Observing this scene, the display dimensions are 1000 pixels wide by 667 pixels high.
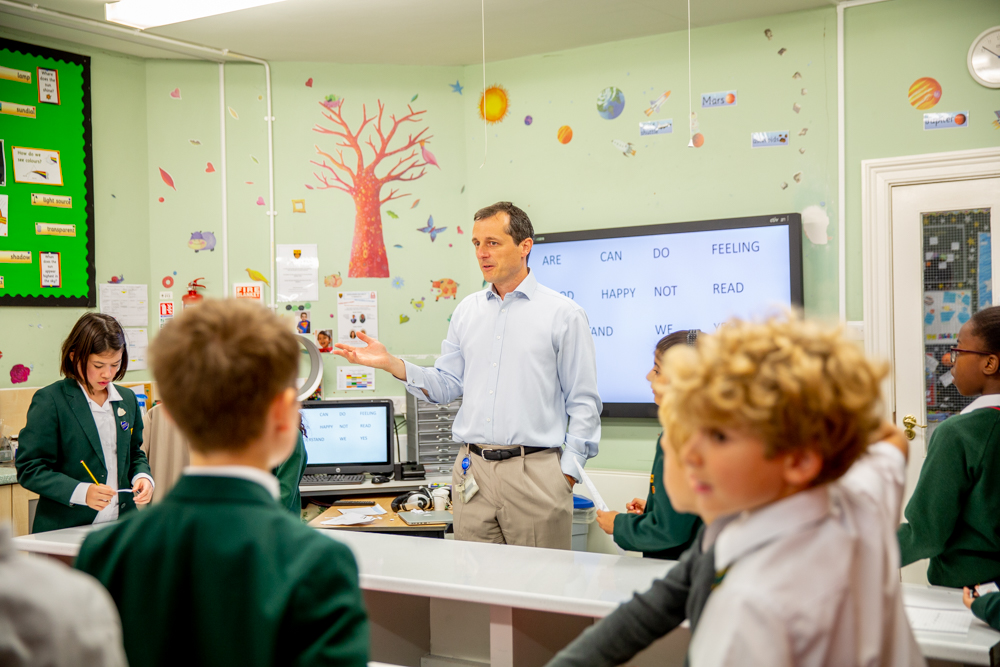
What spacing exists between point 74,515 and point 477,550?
1267mm

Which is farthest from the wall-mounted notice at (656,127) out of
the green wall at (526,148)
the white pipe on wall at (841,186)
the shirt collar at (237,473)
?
the shirt collar at (237,473)

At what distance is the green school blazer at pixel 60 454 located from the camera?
7.34ft

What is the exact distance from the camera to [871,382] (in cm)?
77

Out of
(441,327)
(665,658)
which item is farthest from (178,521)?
(441,327)

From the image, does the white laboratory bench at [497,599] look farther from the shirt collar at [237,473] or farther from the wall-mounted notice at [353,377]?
the wall-mounted notice at [353,377]

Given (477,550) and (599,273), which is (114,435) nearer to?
(477,550)

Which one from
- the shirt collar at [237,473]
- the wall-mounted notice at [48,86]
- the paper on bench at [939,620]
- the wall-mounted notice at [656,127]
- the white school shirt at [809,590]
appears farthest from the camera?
the wall-mounted notice at [656,127]

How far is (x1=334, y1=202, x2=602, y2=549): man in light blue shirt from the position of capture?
8.21 feet

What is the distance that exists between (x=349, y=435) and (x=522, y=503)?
49.1 inches

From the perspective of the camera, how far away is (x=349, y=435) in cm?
348

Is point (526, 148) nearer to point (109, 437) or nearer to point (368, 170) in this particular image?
point (368, 170)

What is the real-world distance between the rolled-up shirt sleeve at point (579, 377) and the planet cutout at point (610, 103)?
1512mm

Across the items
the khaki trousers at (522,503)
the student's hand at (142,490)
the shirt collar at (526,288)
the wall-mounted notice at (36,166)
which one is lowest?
the khaki trousers at (522,503)

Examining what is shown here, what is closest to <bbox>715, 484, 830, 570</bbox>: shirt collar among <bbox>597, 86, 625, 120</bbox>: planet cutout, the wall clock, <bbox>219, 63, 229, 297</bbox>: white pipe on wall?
the wall clock
